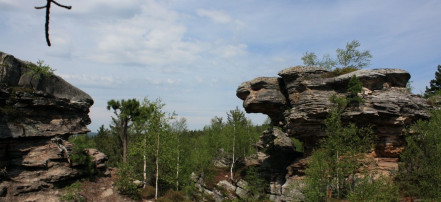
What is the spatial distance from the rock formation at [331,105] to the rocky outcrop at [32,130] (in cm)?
1989

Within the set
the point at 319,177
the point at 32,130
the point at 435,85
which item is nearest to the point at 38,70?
the point at 32,130

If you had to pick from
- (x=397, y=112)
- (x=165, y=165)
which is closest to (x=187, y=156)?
(x=165, y=165)

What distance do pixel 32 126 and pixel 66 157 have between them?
3.64m

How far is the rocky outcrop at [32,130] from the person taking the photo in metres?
22.8

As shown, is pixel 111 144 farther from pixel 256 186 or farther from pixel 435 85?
pixel 435 85

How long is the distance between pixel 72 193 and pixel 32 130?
6.54 m

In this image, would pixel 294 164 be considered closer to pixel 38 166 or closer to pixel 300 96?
pixel 300 96

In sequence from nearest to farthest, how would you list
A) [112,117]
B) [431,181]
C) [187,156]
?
[431,181]
[112,117]
[187,156]

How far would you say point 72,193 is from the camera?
22031 millimetres

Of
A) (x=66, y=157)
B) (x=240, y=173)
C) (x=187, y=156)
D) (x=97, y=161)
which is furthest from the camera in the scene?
(x=240, y=173)

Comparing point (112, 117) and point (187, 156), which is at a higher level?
point (112, 117)

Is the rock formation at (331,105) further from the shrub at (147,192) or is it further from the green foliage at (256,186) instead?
the shrub at (147,192)

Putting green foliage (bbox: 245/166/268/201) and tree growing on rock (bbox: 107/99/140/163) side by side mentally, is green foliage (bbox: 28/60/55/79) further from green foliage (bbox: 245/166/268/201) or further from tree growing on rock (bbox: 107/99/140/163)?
green foliage (bbox: 245/166/268/201)

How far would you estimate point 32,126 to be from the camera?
80.8 feet
